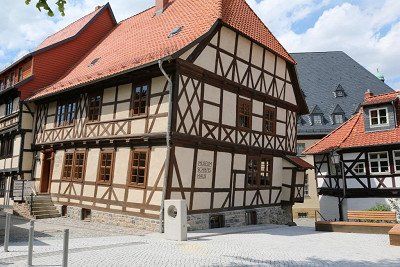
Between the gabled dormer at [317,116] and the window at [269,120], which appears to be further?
the gabled dormer at [317,116]

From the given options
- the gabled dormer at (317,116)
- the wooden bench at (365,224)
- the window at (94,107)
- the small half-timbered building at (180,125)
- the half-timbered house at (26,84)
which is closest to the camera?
the small half-timbered building at (180,125)

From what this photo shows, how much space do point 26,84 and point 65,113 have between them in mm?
4111

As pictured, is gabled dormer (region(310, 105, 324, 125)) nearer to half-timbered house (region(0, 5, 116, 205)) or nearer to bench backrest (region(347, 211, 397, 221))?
bench backrest (region(347, 211, 397, 221))

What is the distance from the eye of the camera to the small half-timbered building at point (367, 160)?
1911cm

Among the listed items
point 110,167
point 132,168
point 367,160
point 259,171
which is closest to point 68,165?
point 110,167

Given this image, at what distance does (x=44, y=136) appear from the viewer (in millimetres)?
19906

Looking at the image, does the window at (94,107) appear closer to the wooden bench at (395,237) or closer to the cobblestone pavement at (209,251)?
the cobblestone pavement at (209,251)

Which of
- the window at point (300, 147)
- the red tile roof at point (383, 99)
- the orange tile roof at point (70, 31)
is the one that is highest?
→ the orange tile roof at point (70, 31)

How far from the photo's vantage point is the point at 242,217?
16.4 meters

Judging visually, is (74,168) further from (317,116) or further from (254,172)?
(317,116)

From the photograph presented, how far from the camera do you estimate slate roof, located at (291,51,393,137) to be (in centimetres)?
3206

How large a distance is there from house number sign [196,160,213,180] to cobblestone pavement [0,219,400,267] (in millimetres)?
2335

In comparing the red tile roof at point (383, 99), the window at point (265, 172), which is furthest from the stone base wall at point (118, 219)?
the red tile roof at point (383, 99)

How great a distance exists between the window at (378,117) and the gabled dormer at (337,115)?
1133 cm
